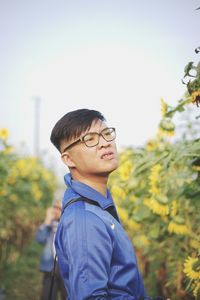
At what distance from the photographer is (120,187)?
247 cm

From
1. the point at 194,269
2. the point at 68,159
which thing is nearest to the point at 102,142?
the point at 68,159

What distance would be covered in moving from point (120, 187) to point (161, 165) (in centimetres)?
39

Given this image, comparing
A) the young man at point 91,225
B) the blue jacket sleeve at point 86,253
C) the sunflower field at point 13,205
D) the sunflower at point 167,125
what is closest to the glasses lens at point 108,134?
the young man at point 91,225

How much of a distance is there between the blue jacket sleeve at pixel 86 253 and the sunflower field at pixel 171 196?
48 centimetres

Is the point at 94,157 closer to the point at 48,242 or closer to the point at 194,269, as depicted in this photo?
the point at 194,269

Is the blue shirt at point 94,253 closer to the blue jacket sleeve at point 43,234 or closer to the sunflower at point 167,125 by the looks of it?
the sunflower at point 167,125

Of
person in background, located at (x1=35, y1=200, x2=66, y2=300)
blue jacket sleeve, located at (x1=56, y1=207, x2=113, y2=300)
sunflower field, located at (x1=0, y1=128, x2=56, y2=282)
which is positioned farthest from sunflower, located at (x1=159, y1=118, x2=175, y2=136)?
sunflower field, located at (x1=0, y1=128, x2=56, y2=282)

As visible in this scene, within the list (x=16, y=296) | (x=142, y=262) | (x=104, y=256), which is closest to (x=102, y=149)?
(x=104, y=256)

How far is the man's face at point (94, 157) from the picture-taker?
137 centimetres

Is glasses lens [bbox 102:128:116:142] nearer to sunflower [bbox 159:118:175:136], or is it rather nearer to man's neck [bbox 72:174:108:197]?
man's neck [bbox 72:174:108:197]

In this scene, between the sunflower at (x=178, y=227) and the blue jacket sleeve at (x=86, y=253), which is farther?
the sunflower at (x=178, y=227)

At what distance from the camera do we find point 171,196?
96.7 inches

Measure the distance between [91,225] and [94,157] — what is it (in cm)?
26

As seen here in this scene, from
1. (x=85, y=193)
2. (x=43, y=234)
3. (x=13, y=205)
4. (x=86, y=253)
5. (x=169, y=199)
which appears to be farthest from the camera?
(x=13, y=205)
